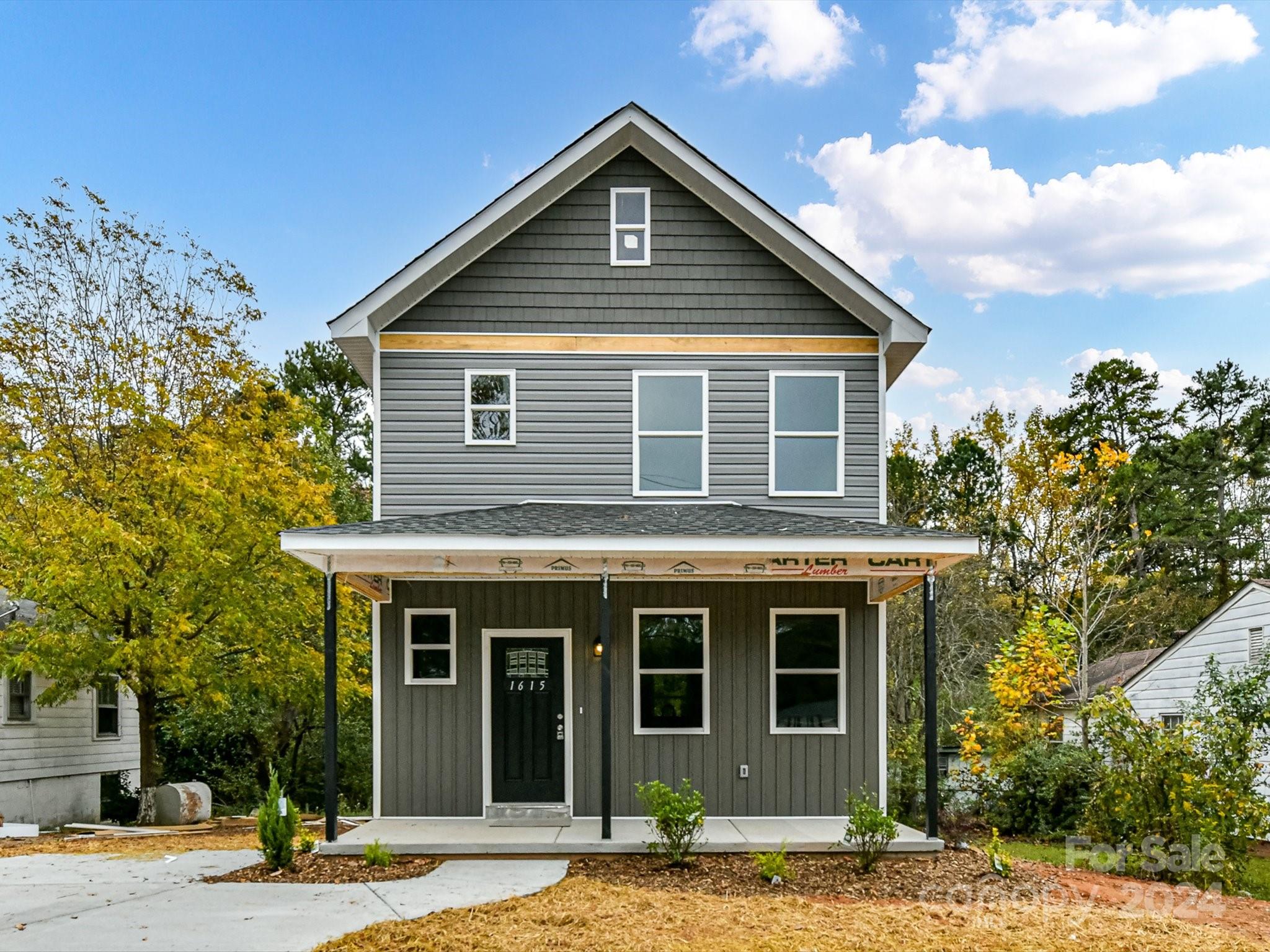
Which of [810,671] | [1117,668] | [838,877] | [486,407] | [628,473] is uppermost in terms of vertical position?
[486,407]

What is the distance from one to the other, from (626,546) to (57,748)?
12665 mm

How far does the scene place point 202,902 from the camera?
24.7 feet

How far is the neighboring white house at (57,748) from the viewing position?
15.4 metres

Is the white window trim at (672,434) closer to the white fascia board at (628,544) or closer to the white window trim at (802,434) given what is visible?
the white window trim at (802,434)

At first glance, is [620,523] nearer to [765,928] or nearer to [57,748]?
[765,928]

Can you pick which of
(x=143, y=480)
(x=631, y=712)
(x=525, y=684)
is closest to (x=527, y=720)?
(x=525, y=684)

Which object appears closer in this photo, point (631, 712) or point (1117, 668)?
point (631, 712)

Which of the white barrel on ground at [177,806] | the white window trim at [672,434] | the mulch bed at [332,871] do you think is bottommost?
the white barrel on ground at [177,806]

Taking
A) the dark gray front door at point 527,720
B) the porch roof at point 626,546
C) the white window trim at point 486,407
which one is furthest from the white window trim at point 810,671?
the white window trim at point 486,407

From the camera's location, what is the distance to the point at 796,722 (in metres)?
11.4

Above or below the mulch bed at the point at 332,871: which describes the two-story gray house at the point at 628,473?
above

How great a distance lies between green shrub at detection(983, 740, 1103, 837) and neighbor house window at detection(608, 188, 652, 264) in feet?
30.4

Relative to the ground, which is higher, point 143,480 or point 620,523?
point 143,480

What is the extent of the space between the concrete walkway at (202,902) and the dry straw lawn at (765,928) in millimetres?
388
